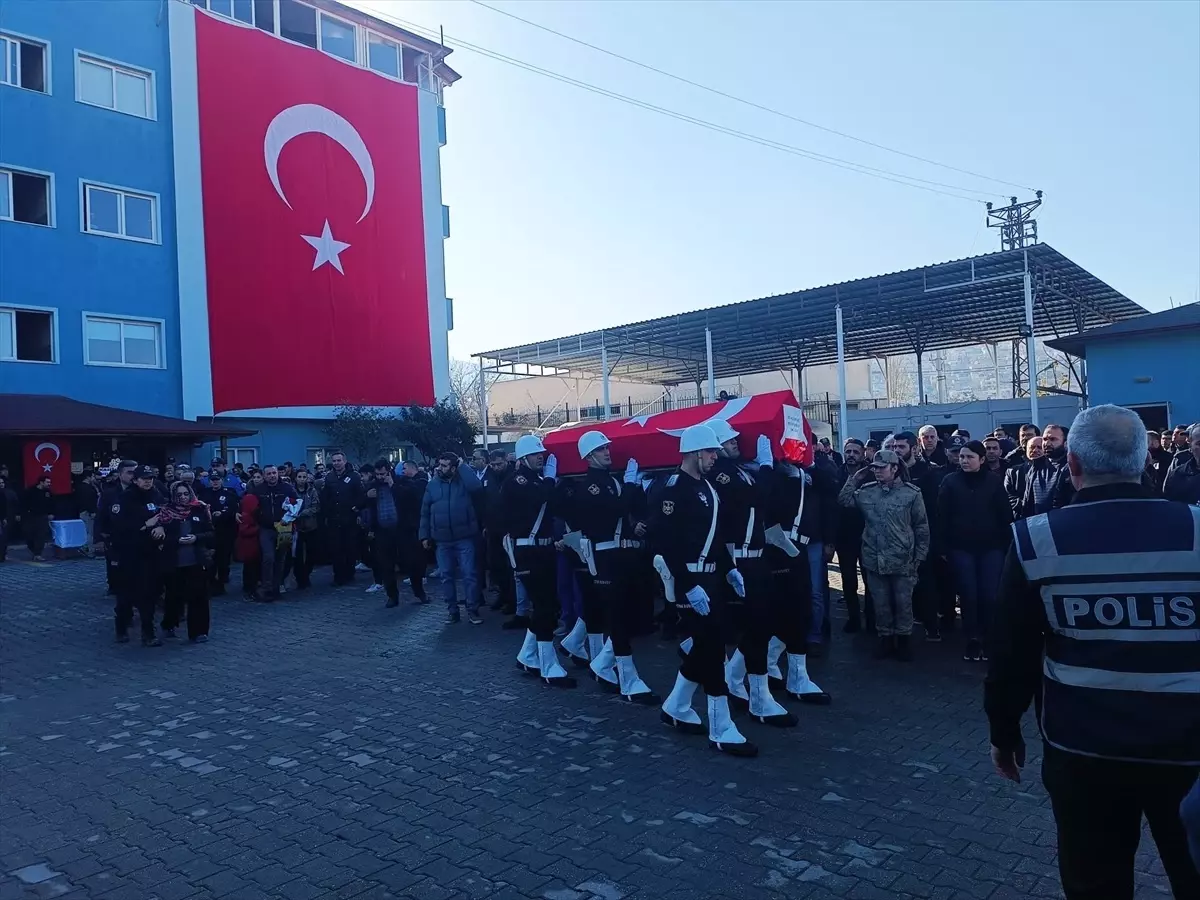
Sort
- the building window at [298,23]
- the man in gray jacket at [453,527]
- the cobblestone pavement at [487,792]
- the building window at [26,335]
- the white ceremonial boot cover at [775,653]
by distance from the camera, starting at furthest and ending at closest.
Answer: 1. the building window at [298,23]
2. the building window at [26,335]
3. the man in gray jacket at [453,527]
4. the white ceremonial boot cover at [775,653]
5. the cobblestone pavement at [487,792]

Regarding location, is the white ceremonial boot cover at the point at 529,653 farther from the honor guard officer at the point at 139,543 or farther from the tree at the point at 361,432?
the tree at the point at 361,432

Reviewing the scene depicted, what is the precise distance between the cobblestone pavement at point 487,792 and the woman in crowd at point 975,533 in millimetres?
462

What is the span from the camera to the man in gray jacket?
10375 mm

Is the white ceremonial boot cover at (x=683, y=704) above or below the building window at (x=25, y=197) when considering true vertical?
below

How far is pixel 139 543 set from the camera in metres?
9.33

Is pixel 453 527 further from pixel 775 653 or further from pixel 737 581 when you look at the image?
pixel 737 581

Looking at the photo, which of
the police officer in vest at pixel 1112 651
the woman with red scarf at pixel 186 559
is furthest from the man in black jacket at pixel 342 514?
the police officer in vest at pixel 1112 651

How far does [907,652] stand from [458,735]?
4006 mm

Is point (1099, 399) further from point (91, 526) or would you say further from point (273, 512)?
point (91, 526)

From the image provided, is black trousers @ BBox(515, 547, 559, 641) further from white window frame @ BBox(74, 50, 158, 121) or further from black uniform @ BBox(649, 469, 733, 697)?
white window frame @ BBox(74, 50, 158, 121)

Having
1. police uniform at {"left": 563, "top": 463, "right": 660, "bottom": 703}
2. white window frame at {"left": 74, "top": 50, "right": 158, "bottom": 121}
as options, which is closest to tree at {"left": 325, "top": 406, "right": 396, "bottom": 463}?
white window frame at {"left": 74, "top": 50, "right": 158, "bottom": 121}

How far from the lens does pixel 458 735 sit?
6.02 m

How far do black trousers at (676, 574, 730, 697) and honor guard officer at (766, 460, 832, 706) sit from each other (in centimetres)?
109

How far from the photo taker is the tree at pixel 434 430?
2789 centimetres
